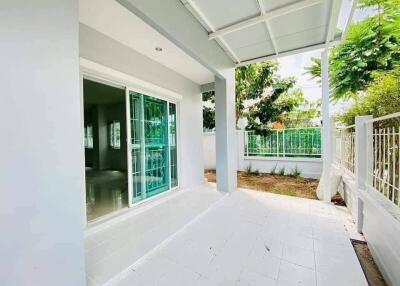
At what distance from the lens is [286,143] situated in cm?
672

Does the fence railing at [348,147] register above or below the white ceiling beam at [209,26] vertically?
below

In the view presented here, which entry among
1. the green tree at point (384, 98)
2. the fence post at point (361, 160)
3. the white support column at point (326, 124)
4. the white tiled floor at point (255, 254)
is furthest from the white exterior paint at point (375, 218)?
the green tree at point (384, 98)

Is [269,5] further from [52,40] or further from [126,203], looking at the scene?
[126,203]

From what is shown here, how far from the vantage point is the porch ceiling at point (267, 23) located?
262 cm

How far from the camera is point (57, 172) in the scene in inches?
52.4

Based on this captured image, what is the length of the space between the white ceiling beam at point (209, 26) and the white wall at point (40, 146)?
5.56ft

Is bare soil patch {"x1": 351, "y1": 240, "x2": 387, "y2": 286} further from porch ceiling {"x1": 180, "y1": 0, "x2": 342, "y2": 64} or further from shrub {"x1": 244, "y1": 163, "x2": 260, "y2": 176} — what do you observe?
shrub {"x1": 244, "y1": 163, "x2": 260, "y2": 176}

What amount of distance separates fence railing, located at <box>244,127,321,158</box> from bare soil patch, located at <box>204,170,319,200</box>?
86cm

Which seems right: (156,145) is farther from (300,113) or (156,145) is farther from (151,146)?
(300,113)

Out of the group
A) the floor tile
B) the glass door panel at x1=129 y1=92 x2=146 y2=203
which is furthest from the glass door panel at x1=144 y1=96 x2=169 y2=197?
the floor tile

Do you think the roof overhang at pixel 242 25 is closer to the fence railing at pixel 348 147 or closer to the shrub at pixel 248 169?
the fence railing at pixel 348 147

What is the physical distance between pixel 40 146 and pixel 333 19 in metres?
3.84

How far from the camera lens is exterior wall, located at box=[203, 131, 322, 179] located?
243 inches

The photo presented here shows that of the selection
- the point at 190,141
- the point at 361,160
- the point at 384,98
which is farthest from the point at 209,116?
the point at 361,160
